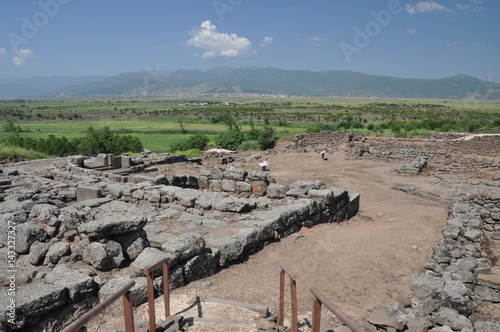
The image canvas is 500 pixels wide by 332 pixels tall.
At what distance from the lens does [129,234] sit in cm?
635

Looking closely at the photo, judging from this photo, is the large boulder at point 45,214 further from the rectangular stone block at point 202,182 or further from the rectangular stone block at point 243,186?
the rectangular stone block at point 202,182

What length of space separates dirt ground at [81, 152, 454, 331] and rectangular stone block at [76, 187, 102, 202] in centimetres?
600

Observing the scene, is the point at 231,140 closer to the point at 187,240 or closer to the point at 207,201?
the point at 207,201

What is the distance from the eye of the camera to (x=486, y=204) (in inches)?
520

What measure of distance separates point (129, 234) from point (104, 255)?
65cm

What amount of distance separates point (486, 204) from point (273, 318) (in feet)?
39.6

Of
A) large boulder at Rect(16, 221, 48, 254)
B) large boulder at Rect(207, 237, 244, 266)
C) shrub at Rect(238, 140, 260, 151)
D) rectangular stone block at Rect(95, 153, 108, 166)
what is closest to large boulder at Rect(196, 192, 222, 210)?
large boulder at Rect(207, 237, 244, 266)

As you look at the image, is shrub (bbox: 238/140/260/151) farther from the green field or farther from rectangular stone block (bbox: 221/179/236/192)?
rectangular stone block (bbox: 221/179/236/192)

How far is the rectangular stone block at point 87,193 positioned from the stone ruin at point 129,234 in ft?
0.11

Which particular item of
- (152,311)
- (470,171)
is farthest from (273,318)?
(470,171)

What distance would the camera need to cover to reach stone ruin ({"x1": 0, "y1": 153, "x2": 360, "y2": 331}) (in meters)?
4.81

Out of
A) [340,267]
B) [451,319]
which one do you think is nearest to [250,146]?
[340,267]

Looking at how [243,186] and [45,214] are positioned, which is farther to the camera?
[243,186]

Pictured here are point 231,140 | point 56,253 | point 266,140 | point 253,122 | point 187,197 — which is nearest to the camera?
point 56,253
